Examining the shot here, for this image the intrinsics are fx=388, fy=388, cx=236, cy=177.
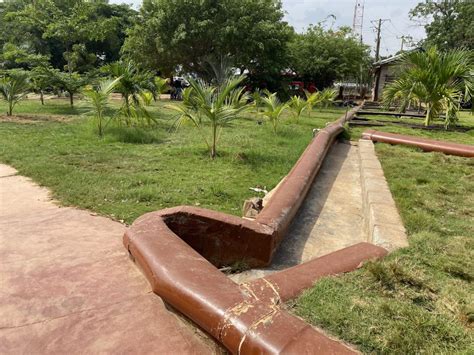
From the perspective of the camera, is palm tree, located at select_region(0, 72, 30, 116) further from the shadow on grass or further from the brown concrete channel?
the brown concrete channel

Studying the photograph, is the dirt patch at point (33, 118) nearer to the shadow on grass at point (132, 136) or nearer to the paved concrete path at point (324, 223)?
the shadow on grass at point (132, 136)

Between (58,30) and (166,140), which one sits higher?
(58,30)

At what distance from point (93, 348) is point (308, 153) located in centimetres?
494

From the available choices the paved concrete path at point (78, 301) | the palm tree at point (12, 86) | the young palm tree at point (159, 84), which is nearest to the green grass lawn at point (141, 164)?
the paved concrete path at point (78, 301)

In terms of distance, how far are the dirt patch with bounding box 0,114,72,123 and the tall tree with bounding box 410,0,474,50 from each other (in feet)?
97.2

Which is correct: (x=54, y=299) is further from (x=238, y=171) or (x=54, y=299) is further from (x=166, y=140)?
(x=166, y=140)

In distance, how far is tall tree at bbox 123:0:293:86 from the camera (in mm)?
20703

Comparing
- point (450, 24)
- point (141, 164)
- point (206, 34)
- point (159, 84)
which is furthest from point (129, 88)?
point (450, 24)

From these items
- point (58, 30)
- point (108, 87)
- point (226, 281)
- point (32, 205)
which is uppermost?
point (58, 30)

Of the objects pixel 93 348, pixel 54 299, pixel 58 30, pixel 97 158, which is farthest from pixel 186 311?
pixel 58 30

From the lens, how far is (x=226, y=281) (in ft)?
6.12

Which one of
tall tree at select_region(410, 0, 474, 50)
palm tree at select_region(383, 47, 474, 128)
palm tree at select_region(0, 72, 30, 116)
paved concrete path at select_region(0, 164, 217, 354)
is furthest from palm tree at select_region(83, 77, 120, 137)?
tall tree at select_region(410, 0, 474, 50)

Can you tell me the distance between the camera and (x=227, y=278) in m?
1.91

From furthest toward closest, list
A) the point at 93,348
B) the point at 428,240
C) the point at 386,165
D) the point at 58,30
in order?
the point at 58,30 < the point at 386,165 < the point at 428,240 < the point at 93,348
